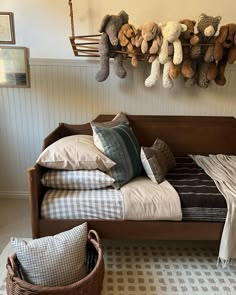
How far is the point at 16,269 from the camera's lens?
1423mm

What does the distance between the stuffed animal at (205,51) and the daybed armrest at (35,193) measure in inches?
56.1

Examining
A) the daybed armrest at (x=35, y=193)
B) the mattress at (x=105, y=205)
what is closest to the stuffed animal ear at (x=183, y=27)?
the mattress at (x=105, y=205)

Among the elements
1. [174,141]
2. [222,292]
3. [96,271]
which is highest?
[174,141]

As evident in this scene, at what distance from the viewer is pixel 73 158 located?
1809mm

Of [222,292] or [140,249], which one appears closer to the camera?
[222,292]

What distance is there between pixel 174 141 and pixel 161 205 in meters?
0.92

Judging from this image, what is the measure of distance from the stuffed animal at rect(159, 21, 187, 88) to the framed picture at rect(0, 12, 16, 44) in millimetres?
1222

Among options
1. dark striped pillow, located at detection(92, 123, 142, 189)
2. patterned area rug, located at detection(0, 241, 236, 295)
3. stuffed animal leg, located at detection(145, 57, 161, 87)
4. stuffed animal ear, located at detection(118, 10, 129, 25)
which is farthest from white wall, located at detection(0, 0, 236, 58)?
patterned area rug, located at detection(0, 241, 236, 295)

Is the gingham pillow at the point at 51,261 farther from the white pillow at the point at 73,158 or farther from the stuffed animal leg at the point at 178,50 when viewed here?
the stuffed animal leg at the point at 178,50

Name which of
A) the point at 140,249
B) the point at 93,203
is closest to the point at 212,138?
the point at 140,249

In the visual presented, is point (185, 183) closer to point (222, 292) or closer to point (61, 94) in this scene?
point (222, 292)

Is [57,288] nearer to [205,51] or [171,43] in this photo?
[171,43]

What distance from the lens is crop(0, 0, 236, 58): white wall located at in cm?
224

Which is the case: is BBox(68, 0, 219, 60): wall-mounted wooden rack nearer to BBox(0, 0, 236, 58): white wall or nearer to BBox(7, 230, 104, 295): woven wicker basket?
BBox(0, 0, 236, 58): white wall
